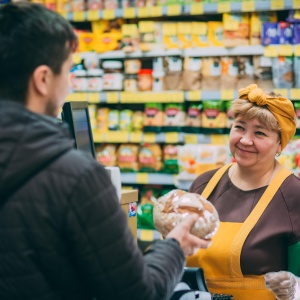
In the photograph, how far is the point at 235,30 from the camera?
513cm

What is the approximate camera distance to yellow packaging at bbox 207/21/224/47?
5.25 metres

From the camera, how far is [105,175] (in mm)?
1180

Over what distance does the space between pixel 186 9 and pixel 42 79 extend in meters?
4.13

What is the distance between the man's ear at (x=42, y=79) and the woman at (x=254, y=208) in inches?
52.0

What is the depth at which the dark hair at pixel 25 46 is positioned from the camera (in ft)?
3.77

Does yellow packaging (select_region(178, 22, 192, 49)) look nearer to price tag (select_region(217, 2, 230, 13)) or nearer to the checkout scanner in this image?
price tag (select_region(217, 2, 230, 13))

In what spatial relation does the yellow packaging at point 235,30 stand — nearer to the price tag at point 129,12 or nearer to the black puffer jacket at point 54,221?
the price tag at point 129,12

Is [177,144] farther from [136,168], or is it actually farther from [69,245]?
[69,245]

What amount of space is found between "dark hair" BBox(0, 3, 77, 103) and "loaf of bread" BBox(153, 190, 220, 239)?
1.97 ft

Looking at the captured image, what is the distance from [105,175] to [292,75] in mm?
4027

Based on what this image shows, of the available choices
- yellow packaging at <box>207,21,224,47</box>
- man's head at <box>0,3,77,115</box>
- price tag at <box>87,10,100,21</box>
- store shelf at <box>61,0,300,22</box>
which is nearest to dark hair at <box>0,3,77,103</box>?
man's head at <box>0,3,77,115</box>

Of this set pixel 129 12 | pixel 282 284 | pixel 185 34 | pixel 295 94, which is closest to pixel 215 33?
pixel 185 34

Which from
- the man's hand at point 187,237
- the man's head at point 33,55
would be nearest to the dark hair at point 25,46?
the man's head at point 33,55

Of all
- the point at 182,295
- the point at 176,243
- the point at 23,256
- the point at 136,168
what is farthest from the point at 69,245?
the point at 136,168
